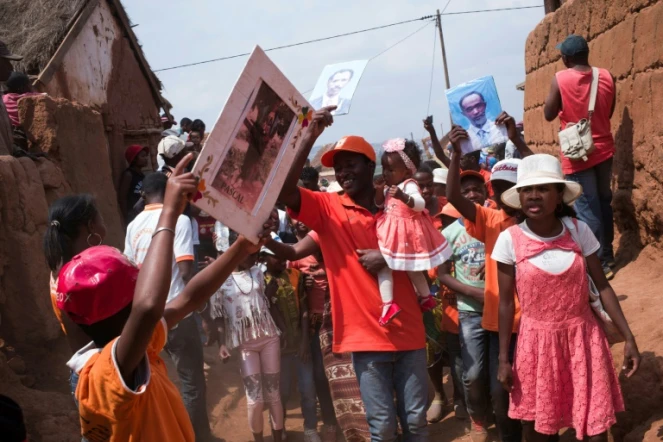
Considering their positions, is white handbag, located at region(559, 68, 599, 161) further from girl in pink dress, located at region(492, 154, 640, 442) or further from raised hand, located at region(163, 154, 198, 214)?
raised hand, located at region(163, 154, 198, 214)

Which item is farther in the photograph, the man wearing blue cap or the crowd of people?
the man wearing blue cap

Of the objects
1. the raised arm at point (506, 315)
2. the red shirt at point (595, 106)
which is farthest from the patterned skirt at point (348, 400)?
the red shirt at point (595, 106)

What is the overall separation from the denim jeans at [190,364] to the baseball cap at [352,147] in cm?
189

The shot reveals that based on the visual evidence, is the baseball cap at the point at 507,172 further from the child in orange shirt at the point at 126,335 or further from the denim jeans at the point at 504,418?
the child in orange shirt at the point at 126,335

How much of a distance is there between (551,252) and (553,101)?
9.56ft

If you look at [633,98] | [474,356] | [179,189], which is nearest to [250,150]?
[179,189]

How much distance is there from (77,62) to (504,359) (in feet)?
24.1

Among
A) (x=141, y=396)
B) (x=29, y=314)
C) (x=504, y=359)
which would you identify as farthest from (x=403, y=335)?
(x=29, y=314)

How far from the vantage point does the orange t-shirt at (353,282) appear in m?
3.83

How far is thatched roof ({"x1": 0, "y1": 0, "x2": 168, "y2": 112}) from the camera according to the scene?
886cm

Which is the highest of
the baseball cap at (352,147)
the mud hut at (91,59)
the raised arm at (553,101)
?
the mud hut at (91,59)

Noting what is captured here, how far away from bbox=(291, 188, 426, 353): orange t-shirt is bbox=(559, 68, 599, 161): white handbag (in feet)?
9.34

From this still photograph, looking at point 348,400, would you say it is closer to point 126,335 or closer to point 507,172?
point 507,172

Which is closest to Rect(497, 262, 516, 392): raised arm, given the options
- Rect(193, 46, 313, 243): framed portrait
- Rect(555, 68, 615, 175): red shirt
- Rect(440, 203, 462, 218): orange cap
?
Rect(440, 203, 462, 218): orange cap
